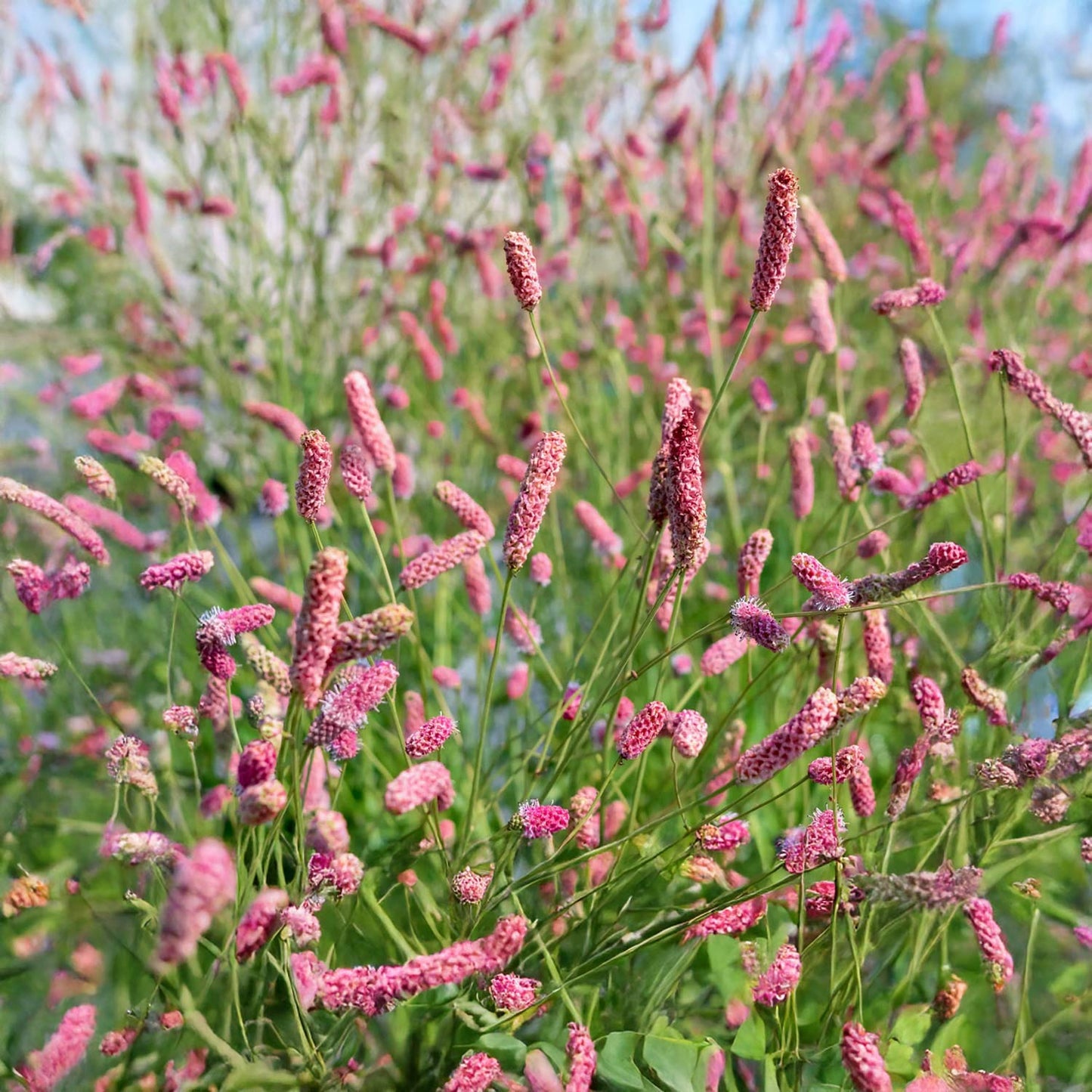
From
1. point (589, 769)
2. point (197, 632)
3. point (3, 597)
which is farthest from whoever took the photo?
point (3, 597)

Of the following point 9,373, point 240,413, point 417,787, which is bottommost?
point 9,373

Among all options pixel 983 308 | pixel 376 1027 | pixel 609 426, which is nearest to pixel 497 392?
pixel 609 426

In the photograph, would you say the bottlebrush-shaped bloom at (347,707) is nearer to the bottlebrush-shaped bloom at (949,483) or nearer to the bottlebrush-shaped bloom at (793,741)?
the bottlebrush-shaped bloom at (793,741)

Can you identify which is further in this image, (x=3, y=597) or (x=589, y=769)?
(x=3, y=597)

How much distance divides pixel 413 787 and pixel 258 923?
0.23 m

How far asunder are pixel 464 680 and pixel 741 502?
78cm

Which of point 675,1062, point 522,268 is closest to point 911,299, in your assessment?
point 522,268

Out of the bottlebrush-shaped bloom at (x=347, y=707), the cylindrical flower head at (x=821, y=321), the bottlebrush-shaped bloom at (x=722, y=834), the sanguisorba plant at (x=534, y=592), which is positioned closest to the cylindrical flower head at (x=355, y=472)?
the sanguisorba plant at (x=534, y=592)

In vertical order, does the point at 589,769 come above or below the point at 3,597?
above

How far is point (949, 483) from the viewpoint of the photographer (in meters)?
0.98

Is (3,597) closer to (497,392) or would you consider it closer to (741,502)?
(497,392)

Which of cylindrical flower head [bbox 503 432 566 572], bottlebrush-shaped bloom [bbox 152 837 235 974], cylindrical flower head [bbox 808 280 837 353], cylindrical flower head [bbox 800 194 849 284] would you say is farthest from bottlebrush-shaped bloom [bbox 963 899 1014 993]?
cylindrical flower head [bbox 800 194 849 284]

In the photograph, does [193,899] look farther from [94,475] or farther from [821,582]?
[94,475]

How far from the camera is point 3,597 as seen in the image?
1.77 meters
